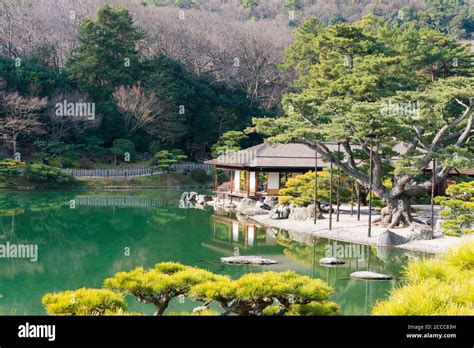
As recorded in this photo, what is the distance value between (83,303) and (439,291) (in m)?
2.42

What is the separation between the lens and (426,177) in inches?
659

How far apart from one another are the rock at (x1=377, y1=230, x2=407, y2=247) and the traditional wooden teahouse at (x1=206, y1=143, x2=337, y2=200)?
774 centimetres

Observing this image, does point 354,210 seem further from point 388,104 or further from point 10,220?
point 10,220

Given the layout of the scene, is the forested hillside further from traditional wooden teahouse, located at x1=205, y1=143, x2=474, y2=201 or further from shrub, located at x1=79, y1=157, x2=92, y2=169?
traditional wooden teahouse, located at x1=205, y1=143, x2=474, y2=201

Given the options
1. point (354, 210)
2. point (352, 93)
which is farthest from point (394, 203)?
point (352, 93)

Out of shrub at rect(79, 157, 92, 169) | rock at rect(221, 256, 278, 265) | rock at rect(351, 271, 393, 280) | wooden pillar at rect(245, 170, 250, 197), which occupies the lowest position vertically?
rock at rect(351, 271, 393, 280)

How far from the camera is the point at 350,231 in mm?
14055

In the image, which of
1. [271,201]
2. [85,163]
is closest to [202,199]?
[271,201]

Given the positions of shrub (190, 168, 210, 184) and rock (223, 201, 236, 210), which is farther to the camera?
shrub (190, 168, 210, 184)

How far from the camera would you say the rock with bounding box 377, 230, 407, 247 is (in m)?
12.7

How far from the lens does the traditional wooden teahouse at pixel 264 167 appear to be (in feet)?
67.9

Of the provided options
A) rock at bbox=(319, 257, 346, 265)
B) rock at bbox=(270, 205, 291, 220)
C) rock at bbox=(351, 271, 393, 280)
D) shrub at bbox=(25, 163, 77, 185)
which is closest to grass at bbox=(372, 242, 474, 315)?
rock at bbox=(351, 271, 393, 280)

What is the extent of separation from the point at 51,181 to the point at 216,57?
15.6m

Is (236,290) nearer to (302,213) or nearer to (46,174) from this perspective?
(302,213)
